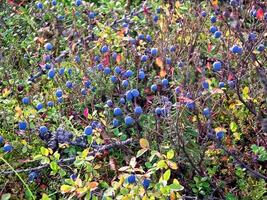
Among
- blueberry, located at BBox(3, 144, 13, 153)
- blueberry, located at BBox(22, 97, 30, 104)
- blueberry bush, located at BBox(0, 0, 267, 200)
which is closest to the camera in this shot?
blueberry bush, located at BBox(0, 0, 267, 200)

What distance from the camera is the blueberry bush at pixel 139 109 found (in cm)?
198

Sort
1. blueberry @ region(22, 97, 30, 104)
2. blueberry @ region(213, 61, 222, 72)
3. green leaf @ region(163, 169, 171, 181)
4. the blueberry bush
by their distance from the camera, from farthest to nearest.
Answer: blueberry @ region(22, 97, 30, 104)
blueberry @ region(213, 61, 222, 72)
the blueberry bush
green leaf @ region(163, 169, 171, 181)

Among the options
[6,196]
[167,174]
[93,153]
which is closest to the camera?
[167,174]

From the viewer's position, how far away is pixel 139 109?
2.19 metres

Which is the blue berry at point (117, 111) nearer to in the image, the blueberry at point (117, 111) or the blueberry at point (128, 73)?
the blueberry at point (117, 111)

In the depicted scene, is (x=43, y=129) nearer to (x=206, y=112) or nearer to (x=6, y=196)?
(x=6, y=196)

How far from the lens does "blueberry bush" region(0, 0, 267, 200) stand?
198 centimetres

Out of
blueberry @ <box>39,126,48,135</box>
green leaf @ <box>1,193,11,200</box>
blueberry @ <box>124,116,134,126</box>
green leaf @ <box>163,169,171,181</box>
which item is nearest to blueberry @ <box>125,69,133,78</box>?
blueberry @ <box>124,116,134,126</box>

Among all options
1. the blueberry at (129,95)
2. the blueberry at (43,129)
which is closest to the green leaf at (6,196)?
the blueberry at (43,129)

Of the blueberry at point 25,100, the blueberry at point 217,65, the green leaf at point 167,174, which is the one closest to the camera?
the green leaf at point 167,174

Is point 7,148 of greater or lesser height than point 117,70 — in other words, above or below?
below

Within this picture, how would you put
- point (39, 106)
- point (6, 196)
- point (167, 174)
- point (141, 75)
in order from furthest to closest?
point (141, 75) → point (39, 106) → point (6, 196) → point (167, 174)

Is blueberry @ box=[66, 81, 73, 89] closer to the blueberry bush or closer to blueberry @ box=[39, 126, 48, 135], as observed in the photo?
the blueberry bush

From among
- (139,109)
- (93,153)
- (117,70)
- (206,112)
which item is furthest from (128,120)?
(117,70)
